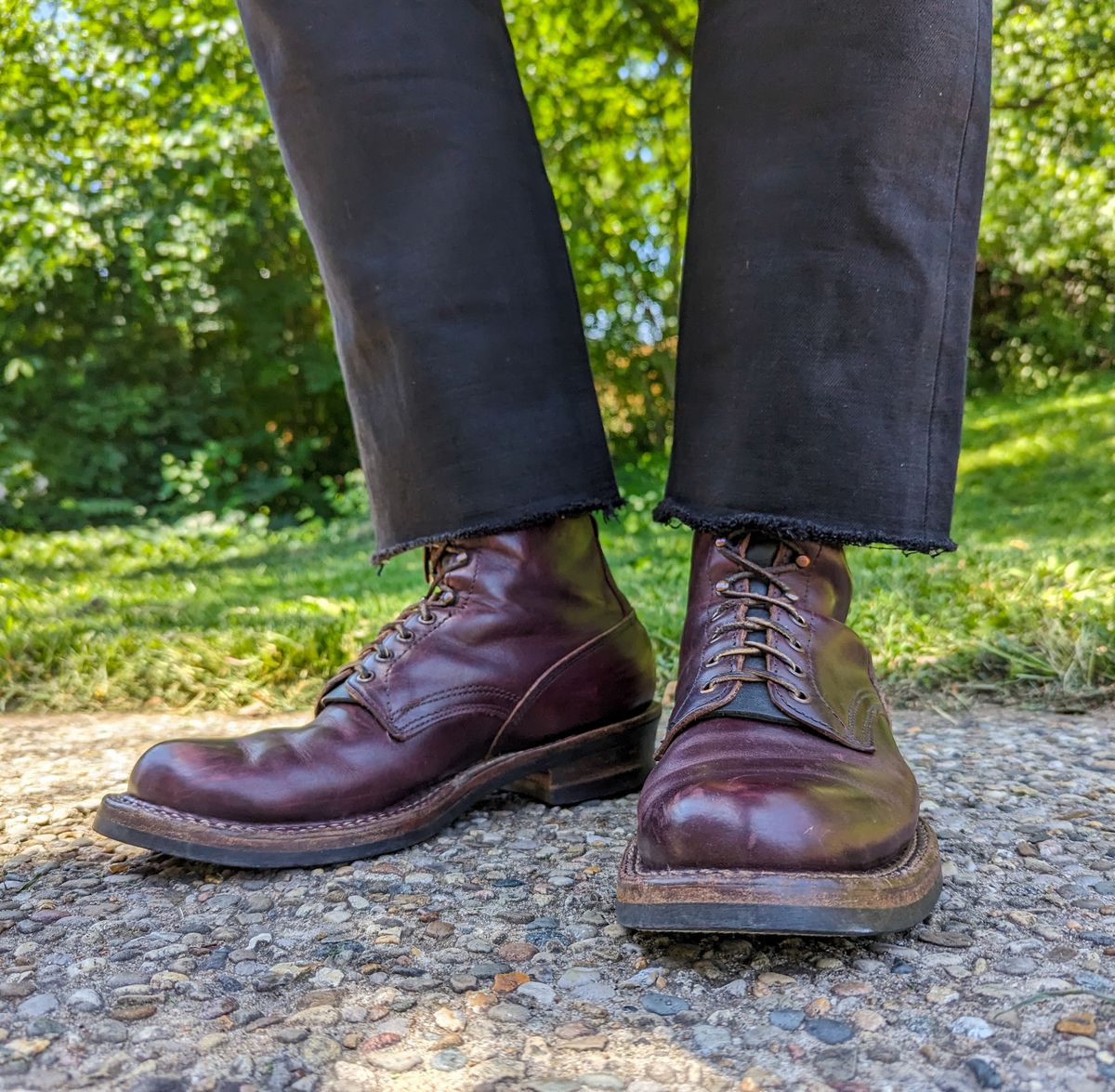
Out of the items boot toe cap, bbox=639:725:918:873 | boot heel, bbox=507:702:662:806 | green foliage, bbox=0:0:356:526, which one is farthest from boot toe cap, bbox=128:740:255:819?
green foliage, bbox=0:0:356:526

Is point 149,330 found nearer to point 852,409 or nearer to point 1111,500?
point 1111,500

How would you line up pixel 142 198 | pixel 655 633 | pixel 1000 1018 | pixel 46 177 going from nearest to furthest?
1. pixel 1000 1018
2. pixel 655 633
3. pixel 46 177
4. pixel 142 198

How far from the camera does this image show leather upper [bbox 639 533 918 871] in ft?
3.17

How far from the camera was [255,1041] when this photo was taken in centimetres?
86

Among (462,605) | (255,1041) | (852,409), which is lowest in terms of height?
(255,1041)

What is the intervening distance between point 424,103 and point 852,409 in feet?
2.09

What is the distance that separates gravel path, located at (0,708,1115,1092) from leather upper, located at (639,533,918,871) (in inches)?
4.2

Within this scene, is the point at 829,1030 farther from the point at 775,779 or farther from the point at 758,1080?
the point at 775,779

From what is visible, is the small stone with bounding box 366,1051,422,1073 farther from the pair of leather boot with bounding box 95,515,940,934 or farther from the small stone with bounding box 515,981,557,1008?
the pair of leather boot with bounding box 95,515,940,934

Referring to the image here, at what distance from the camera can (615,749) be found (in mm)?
1472

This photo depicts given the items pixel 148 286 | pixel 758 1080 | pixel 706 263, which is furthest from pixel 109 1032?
pixel 148 286

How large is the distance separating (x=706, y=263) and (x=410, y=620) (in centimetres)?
57

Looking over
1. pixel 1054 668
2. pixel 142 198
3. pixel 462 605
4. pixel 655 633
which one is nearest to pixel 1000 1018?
pixel 462 605

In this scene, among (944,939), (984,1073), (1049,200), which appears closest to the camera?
(984,1073)
